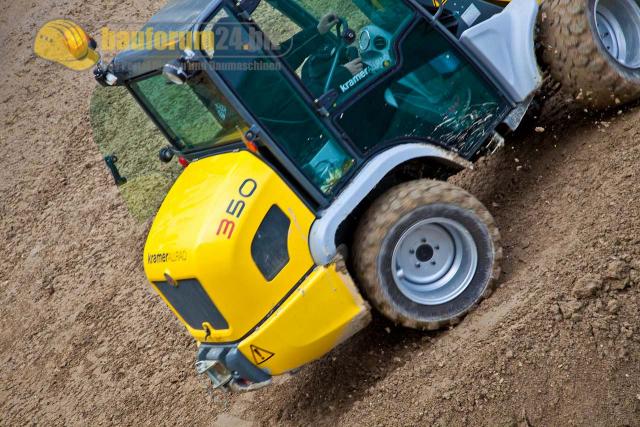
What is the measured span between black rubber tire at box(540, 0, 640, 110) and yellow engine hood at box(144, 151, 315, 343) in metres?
2.14

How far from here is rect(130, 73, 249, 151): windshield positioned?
4.07 m

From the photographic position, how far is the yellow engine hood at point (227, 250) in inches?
152

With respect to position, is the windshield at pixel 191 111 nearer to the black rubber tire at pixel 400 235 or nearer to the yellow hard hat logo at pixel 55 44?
the black rubber tire at pixel 400 235

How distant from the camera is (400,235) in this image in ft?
13.7

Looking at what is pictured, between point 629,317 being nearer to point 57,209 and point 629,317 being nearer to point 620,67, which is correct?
point 620,67

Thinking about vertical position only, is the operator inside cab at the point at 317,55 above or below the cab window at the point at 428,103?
above

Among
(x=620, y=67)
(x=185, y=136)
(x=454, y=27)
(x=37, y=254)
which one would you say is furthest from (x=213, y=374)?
(x=37, y=254)

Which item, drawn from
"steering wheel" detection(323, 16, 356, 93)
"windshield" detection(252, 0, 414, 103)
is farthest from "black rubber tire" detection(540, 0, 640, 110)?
"steering wheel" detection(323, 16, 356, 93)

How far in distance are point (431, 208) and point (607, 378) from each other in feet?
4.33

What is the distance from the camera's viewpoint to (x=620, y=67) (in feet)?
16.1

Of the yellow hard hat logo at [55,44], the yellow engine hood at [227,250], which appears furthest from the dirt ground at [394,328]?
the yellow hard hat logo at [55,44]

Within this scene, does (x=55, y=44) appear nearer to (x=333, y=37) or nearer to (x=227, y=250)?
(x=333, y=37)

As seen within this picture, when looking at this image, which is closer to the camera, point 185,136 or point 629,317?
point 629,317

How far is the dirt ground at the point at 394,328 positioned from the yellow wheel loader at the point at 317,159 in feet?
1.35
